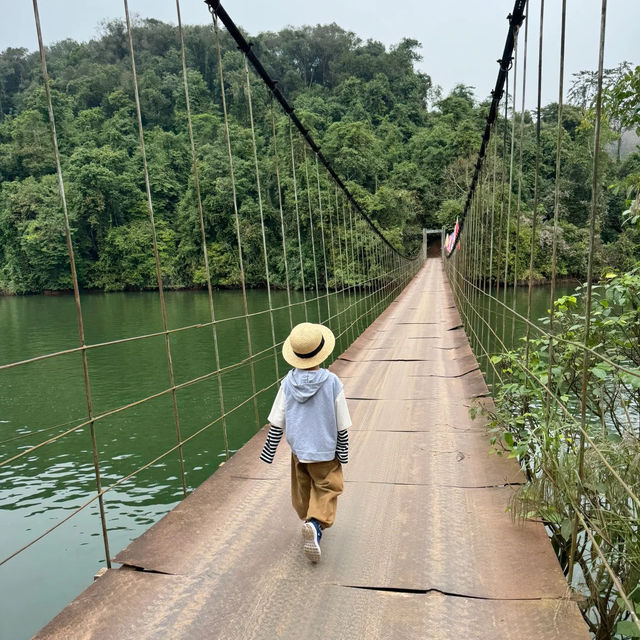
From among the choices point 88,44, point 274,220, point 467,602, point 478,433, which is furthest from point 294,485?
point 88,44

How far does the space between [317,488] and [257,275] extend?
2794 centimetres

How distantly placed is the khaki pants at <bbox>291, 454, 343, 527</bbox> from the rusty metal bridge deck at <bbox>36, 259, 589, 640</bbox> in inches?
4.6

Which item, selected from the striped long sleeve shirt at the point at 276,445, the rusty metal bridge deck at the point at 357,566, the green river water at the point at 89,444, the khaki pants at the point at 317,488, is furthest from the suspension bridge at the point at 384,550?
the green river water at the point at 89,444

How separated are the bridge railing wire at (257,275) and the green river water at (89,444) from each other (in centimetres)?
8

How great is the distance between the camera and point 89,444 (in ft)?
23.7

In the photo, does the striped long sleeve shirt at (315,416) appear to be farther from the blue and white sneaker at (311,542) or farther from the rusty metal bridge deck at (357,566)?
the rusty metal bridge deck at (357,566)

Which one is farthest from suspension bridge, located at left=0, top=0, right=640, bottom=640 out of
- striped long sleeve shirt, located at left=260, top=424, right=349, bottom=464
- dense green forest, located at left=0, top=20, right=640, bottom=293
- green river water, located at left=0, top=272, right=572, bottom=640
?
dense green forest, located at left=0, top=20, right=640, bottom=293

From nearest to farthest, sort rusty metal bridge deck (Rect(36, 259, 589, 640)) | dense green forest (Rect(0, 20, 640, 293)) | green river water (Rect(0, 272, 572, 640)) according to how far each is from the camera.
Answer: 1. rusty metal bridge deck (Rect(36, 259, 589, 640))
2. green river water (Rect(0, 272, 572, 640))
3. dense green forest (Rect(0, 20, 640, 293))

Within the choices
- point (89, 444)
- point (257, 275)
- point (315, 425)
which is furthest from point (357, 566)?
point (257, 275)

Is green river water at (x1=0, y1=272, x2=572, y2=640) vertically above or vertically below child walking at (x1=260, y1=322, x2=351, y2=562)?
below

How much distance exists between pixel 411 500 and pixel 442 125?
39740 mm

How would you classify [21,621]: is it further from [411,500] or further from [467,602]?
[467,602]

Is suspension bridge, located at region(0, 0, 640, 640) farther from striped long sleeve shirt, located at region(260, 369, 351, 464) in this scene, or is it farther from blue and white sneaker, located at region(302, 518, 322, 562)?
striped long sleeve shirt, located at region(260, 369, 351, 464)

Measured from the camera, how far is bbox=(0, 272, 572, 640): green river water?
445 cm
